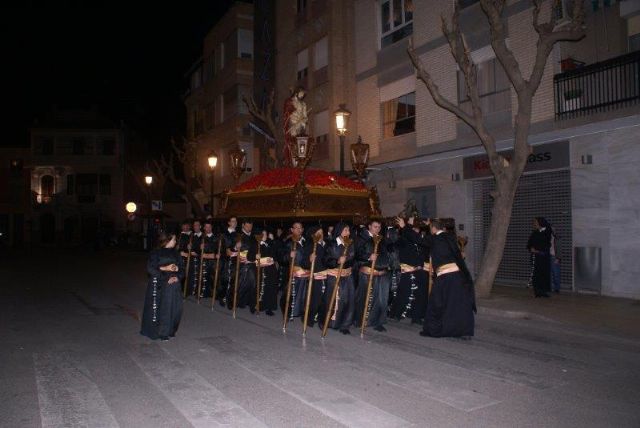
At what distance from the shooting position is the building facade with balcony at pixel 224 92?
29.7 m

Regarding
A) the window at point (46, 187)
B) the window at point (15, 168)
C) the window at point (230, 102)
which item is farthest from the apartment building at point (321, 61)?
the window at point (15, 168)

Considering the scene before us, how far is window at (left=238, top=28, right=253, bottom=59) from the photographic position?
29.9 m

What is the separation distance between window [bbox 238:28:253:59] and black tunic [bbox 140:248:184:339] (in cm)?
2354

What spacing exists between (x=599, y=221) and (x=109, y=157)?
46764mm

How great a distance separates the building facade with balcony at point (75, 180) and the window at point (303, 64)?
3169cm

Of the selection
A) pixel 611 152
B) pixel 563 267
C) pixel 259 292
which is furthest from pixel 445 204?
pixel 259 292

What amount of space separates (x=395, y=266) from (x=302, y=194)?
3.05 meters

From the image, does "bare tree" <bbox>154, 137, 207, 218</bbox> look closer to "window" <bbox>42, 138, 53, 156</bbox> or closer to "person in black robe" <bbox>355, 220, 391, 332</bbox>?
"person in black robe" <bbox>355, 220, 391, 332</bbox>

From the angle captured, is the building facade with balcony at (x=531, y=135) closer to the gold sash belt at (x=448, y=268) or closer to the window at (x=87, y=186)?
the gold sash belt at (x=448, y=268)

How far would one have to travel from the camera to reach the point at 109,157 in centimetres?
5144

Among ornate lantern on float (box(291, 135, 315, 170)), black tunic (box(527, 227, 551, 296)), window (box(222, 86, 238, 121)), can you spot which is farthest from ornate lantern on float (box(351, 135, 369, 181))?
window (box(222, 86, 238, 121))

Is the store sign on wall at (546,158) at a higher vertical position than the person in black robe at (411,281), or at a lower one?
higher

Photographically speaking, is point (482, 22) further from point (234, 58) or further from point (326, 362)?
point (234, 58)

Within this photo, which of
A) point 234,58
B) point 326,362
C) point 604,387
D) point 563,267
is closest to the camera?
point 604,387
